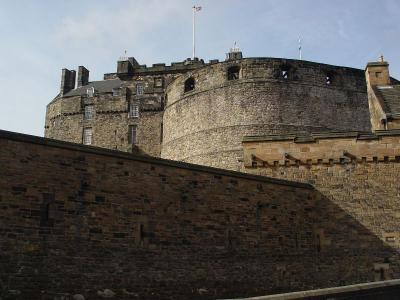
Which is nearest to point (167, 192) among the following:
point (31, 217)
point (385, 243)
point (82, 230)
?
point (82, 230)

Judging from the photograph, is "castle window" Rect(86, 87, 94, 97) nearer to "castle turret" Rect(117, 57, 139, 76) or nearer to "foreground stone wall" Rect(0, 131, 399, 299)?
"castle turret" Rect(117, 57, 139, 76)

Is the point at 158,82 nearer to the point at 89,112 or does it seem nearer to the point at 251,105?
the point at 89,112

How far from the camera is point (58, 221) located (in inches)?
379

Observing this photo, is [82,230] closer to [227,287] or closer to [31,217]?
[31,217]

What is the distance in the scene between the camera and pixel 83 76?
154 feet

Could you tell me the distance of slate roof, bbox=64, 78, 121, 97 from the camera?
44.4 meters

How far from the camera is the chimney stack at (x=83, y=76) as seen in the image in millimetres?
46656

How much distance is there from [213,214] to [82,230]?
3.37m

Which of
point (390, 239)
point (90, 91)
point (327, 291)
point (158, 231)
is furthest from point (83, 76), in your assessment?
point (327, 291)

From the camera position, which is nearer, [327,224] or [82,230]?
[82,230]

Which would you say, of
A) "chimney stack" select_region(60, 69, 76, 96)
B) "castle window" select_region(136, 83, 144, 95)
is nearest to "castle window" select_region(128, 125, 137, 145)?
"castle window" select_region(136, 83, 144, 95)

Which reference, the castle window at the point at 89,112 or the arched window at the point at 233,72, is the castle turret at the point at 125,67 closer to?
the castle window at the point at 89,112

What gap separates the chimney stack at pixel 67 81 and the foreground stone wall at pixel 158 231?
35147mm

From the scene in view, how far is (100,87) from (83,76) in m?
2.74
